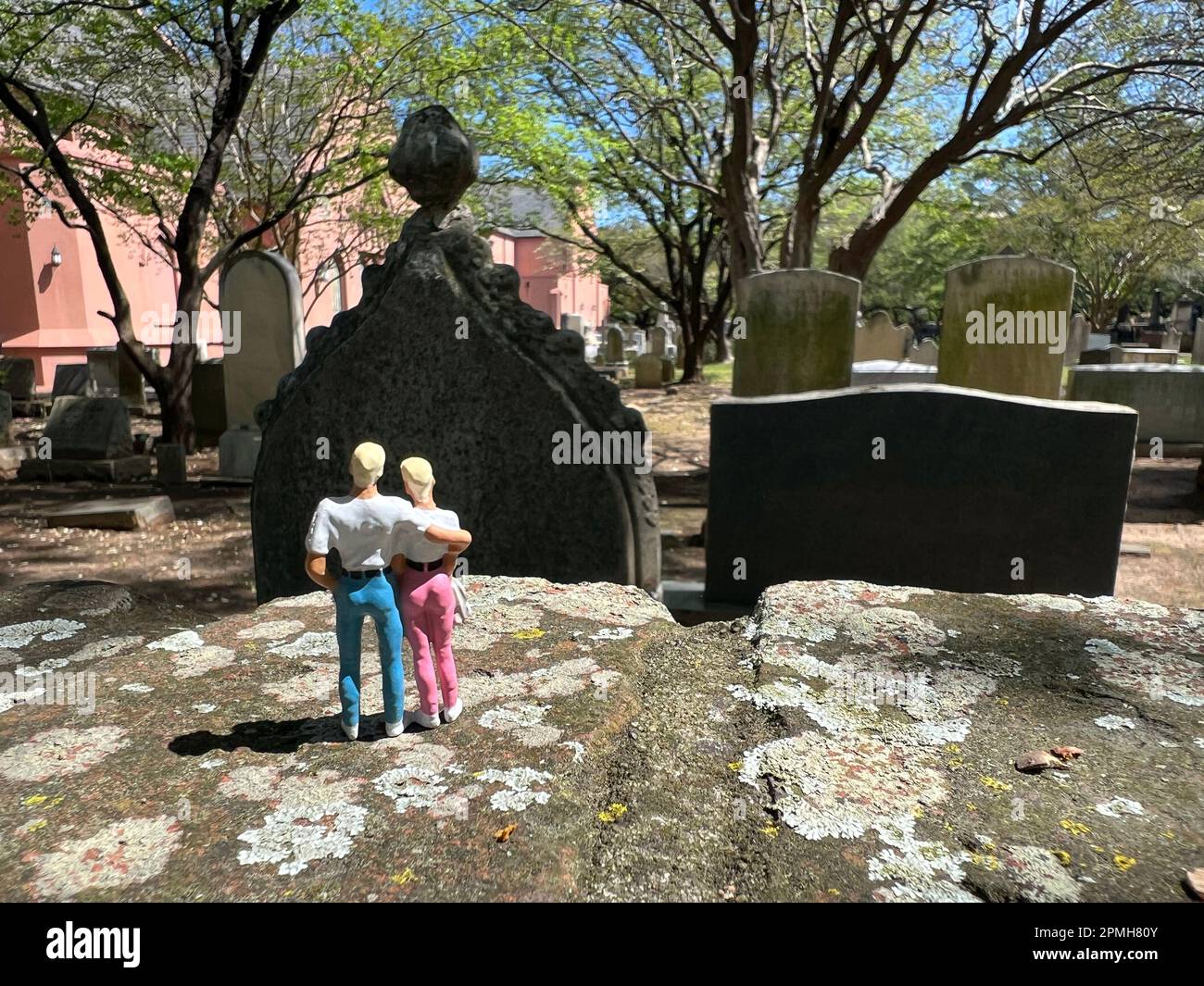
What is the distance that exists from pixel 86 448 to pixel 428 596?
9.45 m

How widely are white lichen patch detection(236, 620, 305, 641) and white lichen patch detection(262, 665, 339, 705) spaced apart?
254mm

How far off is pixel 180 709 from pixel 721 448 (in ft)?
10.6

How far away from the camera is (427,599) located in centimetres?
159

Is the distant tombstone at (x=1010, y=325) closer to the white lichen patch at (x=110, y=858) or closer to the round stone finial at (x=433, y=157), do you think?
the round stone finial at (x=433, y=157)

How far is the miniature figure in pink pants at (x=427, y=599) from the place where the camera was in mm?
1553

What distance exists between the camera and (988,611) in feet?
7.48

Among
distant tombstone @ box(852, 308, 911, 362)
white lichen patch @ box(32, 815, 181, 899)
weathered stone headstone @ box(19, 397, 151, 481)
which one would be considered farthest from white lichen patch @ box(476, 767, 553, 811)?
distant tombstone @ box(852, 308, 911, 362)

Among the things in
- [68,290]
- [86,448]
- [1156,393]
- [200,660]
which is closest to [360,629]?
[200,660]

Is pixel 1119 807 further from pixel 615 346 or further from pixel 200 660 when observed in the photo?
pixel 615 346

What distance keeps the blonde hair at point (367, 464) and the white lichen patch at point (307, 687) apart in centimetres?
49

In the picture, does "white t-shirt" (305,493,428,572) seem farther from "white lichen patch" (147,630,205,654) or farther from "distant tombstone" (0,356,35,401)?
"distant tombstone" (0,356,35,401)
